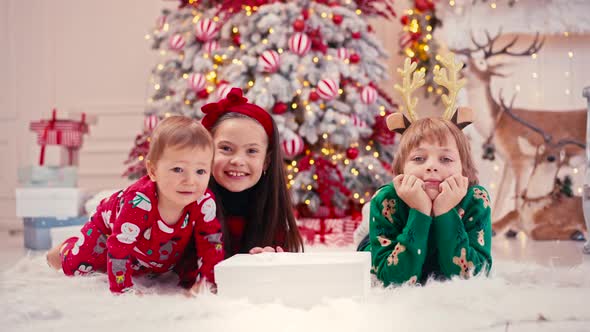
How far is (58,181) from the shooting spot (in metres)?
3.31

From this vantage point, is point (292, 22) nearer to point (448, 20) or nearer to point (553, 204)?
point (448, 20)

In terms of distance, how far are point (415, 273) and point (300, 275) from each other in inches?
13.7

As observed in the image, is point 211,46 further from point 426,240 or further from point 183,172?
point 426,240

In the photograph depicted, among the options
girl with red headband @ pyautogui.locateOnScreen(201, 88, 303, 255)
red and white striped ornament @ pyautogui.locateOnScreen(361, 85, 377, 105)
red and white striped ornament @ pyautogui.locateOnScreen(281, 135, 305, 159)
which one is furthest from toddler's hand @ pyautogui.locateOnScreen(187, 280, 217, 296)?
red and white striped ornament @ pyautogui.locateOnScreen(361, 85, 377, 105)

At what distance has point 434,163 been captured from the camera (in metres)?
1.69

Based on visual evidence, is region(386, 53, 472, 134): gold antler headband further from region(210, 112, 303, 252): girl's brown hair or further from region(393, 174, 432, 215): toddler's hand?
region(210, 112, 303, 252): girl's brown hair

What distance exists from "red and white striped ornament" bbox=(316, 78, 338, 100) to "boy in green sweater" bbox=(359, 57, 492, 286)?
1.47m

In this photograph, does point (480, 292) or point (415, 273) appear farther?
point (415, 273)

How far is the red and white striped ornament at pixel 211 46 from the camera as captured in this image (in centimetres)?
343

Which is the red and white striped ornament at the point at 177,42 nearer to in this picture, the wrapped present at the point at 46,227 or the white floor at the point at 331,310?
the wrapped present at the point at 46,227

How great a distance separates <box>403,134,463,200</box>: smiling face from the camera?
1.68m

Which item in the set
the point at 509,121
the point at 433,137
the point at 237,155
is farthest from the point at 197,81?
Answer: the point at 433,137

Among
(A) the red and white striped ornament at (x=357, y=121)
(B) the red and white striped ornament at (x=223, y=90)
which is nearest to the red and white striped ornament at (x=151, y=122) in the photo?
(B) the red and white striped ornament at (x=223, y=90)

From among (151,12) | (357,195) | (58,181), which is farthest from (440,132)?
(151,12)
